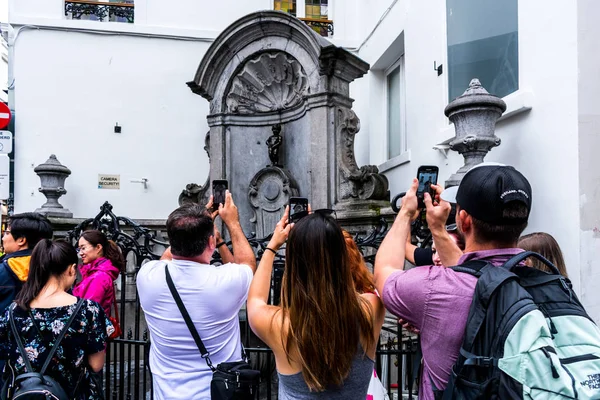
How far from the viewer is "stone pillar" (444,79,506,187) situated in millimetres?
4660

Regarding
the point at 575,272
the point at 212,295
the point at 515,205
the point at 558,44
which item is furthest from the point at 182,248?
the point at 558,44

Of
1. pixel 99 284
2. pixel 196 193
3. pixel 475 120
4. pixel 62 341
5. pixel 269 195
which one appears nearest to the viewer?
pixel 62 341

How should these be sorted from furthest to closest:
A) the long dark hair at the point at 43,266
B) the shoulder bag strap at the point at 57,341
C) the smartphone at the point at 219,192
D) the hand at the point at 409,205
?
the smartphone at the point at 219,192
the long dark hair at the point at 43,266
the shoulder bag strap at the point at 57,341
the hand at the point at 409,205

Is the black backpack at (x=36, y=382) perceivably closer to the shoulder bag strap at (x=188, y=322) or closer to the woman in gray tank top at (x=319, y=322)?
the shoulder bag strap at (x=188, y=322)

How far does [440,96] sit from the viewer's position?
7.05 meters

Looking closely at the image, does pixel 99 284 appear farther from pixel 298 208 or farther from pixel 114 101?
pixel 114 101

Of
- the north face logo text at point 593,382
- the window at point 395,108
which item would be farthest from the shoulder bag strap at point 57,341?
the window at point 395,108

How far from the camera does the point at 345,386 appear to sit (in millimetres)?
1942

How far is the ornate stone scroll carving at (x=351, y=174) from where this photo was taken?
744 cm

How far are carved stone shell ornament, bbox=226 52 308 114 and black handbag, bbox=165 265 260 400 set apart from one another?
6.42m

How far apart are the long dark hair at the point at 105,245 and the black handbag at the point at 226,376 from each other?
1.84 m

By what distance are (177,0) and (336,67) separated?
545 cm

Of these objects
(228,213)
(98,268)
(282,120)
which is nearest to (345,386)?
(228,213)

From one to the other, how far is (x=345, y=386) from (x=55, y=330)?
1553 mm
